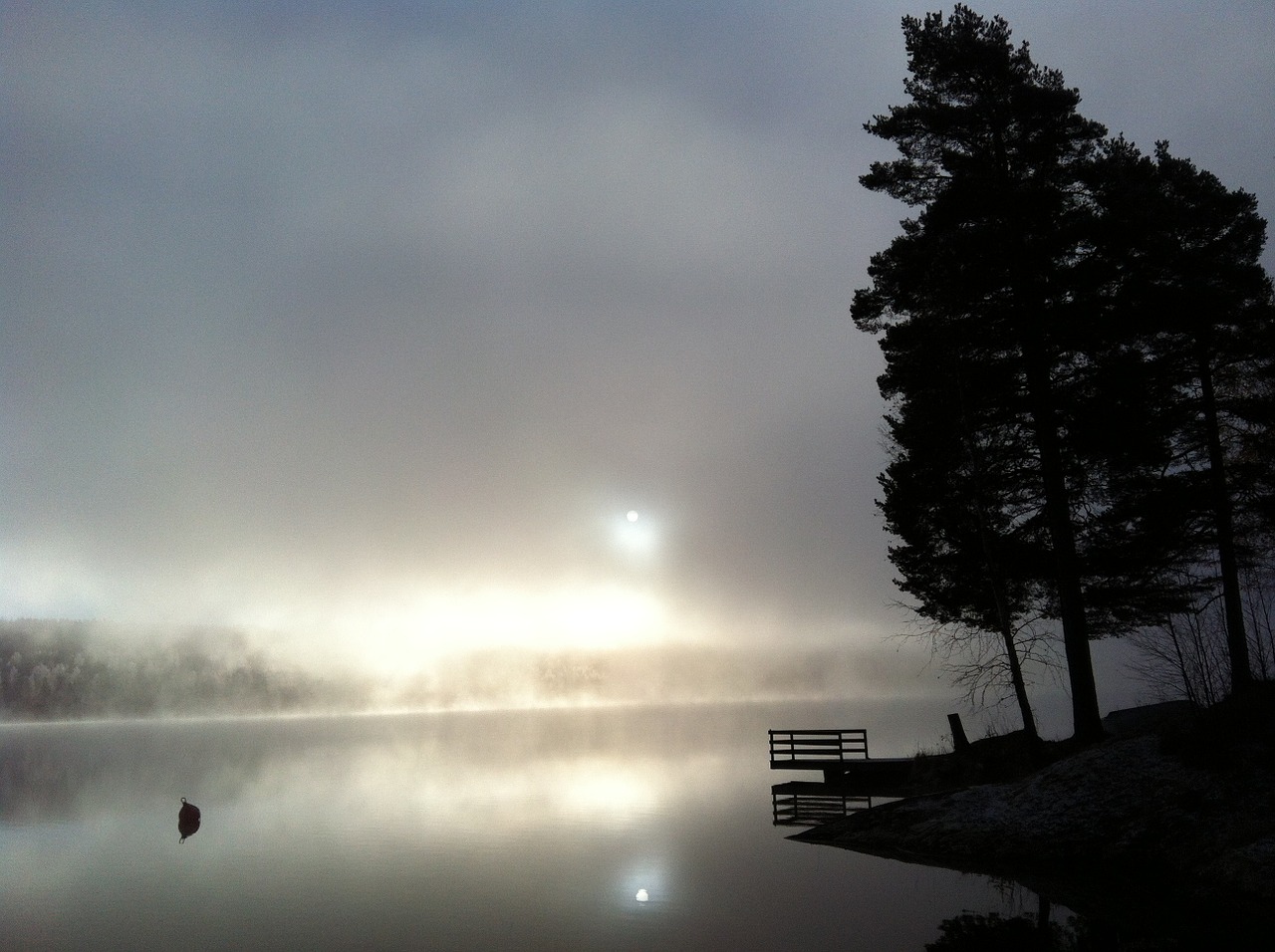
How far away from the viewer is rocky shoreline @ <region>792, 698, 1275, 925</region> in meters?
17.3

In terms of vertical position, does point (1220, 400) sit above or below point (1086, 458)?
above

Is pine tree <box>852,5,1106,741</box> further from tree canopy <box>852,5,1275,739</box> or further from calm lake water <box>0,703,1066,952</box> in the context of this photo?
calm lake water <box>0,703,1066,952</box>

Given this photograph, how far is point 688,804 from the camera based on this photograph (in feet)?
160

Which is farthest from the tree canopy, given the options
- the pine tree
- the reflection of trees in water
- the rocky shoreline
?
the reflection of trees in water

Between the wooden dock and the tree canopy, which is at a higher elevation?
the tree canopy

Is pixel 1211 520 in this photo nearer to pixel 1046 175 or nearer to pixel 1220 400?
pixel 1220 400

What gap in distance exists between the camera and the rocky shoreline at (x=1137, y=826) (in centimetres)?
1734

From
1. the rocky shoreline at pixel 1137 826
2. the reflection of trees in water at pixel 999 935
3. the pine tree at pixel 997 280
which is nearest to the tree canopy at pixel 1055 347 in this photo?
the pine tree at pixel 997 280

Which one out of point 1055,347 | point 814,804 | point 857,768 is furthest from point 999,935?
point 814,804

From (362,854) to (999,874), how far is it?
24896 millimetres

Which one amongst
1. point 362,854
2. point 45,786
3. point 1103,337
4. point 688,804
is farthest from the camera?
point 45,786

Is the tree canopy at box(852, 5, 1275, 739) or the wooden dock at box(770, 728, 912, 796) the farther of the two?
the wooden dock at box(770, 728, 912, 796)

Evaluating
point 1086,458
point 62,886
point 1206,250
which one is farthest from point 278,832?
point 1206,250

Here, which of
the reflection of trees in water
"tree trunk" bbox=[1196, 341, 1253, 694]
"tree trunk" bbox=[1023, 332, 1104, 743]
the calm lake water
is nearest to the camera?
the reflection of trees in water
